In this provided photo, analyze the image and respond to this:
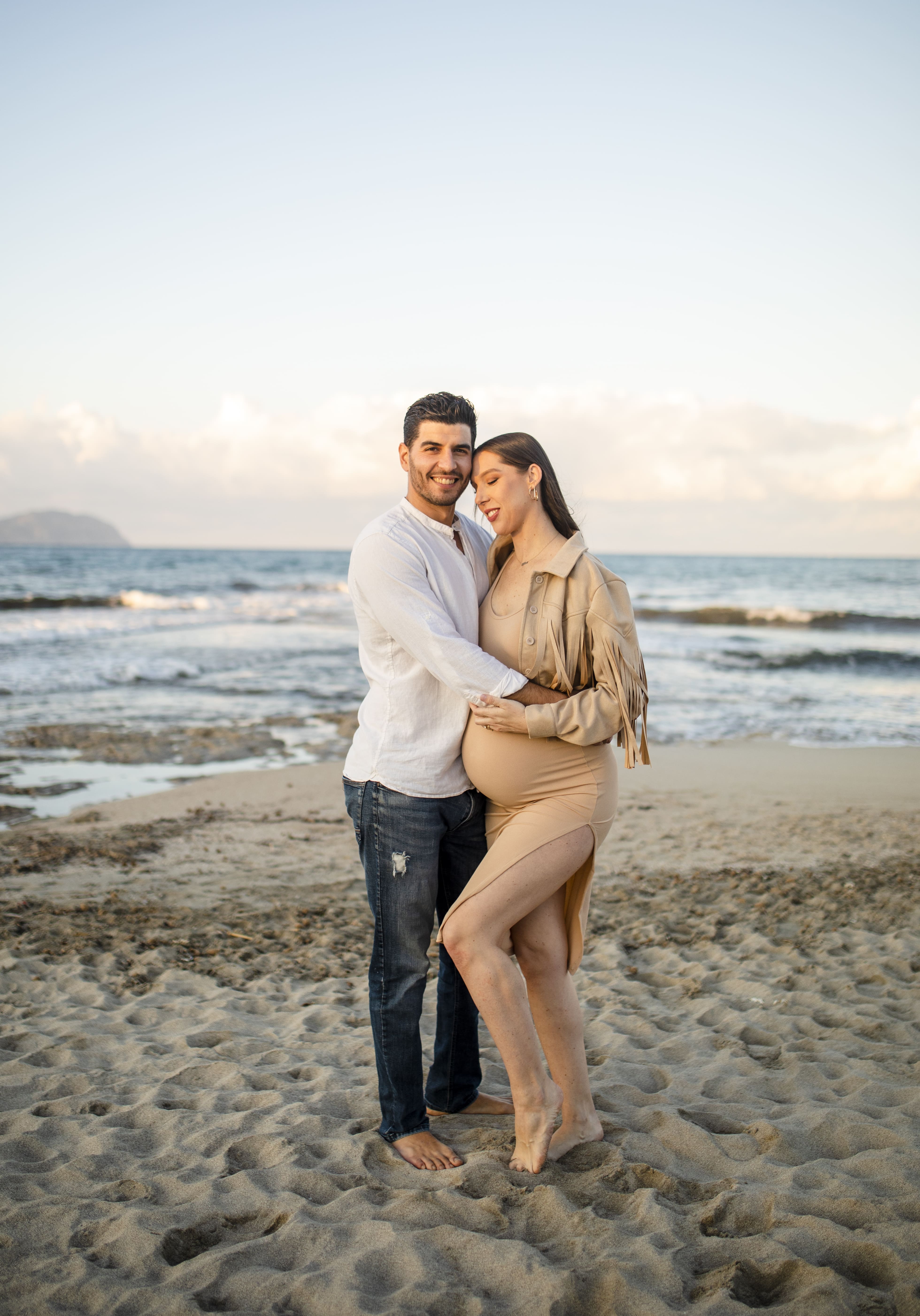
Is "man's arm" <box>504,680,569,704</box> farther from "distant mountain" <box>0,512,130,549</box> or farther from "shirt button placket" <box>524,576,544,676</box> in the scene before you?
"distant mountain" <box>0,512,130,549</box>

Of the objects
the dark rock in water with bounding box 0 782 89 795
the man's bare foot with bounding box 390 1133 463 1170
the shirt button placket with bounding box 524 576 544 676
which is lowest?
the man's bare foot with bounding box 390 1133 463 1170

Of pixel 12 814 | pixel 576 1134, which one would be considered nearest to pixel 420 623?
pixel 576 1134

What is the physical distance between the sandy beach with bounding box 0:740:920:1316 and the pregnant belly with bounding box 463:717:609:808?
4.01ft

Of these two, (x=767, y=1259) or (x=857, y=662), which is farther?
(x=857, y=662)

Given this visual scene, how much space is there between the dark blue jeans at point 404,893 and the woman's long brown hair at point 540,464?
0.99 meters

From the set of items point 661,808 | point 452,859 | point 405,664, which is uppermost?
point 405,664

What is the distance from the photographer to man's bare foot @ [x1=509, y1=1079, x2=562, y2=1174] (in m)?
2.88

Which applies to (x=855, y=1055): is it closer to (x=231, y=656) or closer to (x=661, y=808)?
(x=661, y=808)

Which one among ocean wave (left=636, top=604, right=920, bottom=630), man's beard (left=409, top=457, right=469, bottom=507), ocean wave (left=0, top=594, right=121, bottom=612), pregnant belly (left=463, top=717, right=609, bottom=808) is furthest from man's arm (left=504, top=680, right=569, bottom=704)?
ocean wave (left=0, top=594, right=121, bottom=612)

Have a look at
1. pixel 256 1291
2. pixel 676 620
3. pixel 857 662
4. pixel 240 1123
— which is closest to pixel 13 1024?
pixel 240 1123

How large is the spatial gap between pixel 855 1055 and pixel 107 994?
11.0ft

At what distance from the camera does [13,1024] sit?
12.7ft

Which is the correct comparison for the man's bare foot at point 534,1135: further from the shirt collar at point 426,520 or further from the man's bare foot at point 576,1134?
the shirt collar at point 426,520

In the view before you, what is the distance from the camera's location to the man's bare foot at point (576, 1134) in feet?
9.84
